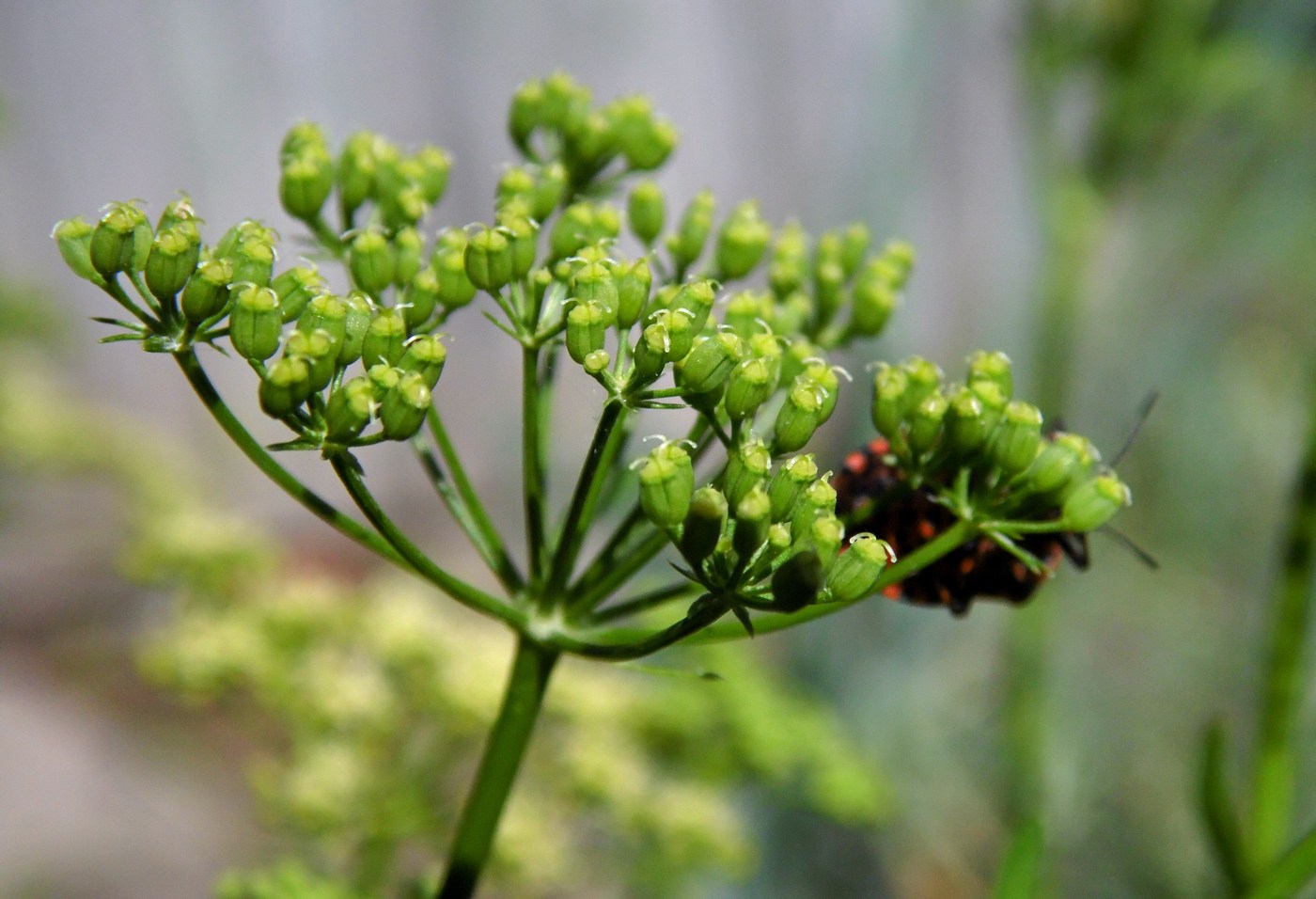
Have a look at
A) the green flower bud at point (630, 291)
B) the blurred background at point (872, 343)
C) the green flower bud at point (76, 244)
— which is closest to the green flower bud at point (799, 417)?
the green flower bud at point (630, 291)

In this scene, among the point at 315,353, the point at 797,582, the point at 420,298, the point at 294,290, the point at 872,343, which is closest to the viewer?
the point at 797,582

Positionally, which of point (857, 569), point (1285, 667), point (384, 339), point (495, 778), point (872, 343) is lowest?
point (872, 343)

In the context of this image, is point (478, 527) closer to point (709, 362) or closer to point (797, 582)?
point (709, 362)

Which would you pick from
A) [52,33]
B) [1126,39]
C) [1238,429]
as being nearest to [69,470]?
[52,33]

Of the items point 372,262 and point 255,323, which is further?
point 372,262

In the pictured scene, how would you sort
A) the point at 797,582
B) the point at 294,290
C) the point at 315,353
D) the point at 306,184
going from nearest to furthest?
the point at 797,582 < the point at 315,353 < the point at 294,290 < the point at 306,184

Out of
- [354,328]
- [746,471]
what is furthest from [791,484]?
[354,328]
